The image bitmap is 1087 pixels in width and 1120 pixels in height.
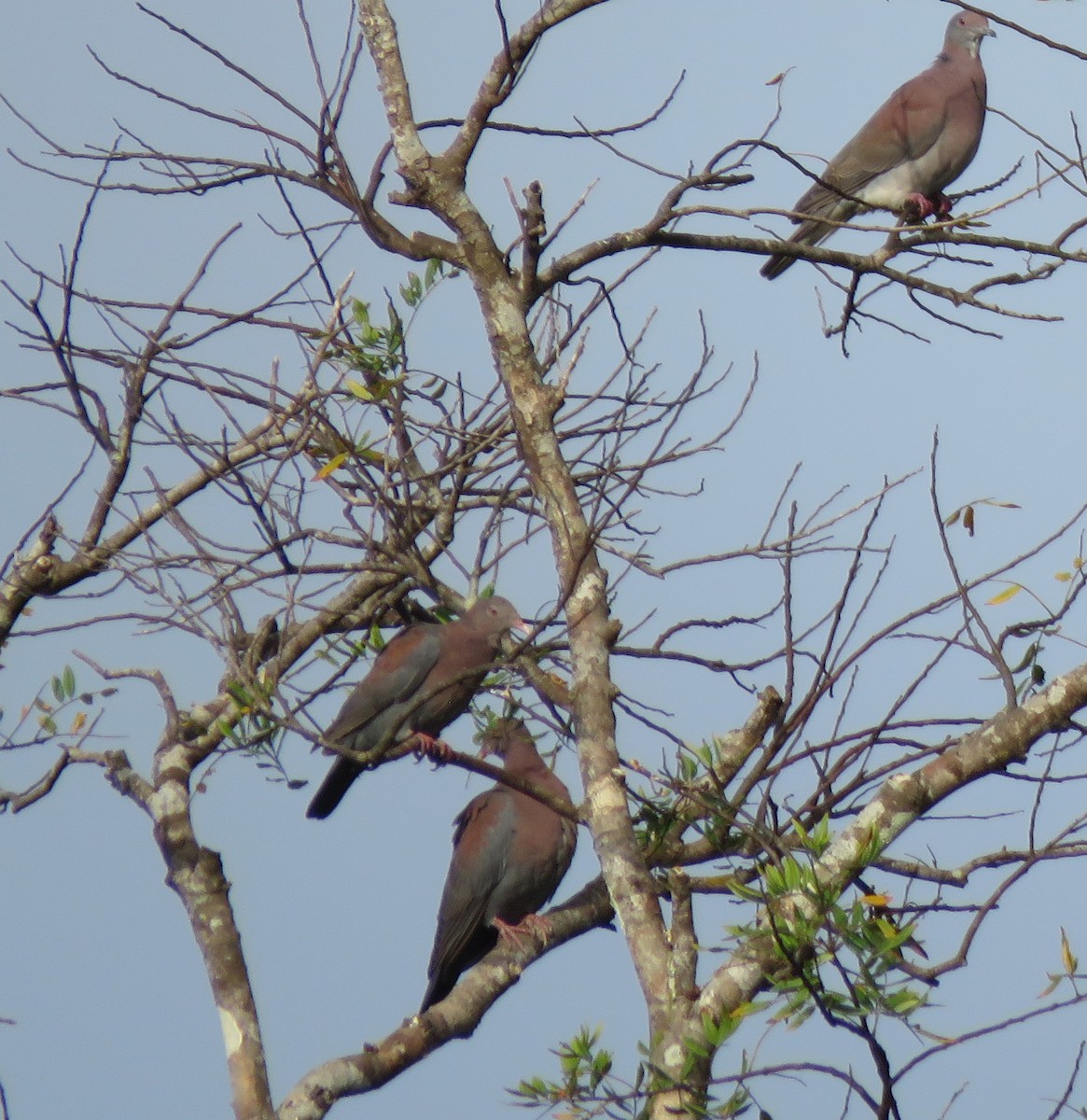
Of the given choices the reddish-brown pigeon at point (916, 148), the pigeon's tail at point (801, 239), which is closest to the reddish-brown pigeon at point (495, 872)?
the pigeon's tail at point (801, 239)

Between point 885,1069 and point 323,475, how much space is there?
73.4 inches

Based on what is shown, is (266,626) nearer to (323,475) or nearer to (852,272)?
(323,475)

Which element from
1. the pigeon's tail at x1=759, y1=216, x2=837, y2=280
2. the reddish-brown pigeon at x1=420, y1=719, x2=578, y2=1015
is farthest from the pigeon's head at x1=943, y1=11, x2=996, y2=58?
the reddish-brown pigeon at x1=420, y1=719, x2=578, y2=1015

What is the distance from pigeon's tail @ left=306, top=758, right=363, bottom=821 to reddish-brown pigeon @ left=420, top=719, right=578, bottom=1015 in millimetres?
421

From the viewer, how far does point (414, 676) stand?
474cm

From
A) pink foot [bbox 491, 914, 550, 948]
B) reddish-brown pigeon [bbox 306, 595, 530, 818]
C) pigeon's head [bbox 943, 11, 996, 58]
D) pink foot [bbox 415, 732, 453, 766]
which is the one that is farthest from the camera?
pigeon's head [bbox 943, 11, 996, 58]

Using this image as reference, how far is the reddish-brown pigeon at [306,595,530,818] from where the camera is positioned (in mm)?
4520

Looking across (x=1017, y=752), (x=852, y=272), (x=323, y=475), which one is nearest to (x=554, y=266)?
(x=323, y=475)

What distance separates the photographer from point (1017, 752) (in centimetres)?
289

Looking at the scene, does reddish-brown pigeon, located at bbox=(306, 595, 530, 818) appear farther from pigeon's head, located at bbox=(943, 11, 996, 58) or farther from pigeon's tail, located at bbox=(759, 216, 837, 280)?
pigeon's head, located at bbox=(943, 11, 996, 58)

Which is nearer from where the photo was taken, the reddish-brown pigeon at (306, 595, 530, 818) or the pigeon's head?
the reddish-brown pigeon at (306, 595, 530, 818)

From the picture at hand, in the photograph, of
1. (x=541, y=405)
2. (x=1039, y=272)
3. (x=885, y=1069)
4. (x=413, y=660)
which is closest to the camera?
(x=885, y=1069)

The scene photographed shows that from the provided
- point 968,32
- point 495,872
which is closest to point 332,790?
point 495,872

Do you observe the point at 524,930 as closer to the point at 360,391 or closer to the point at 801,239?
the point at 360,391
